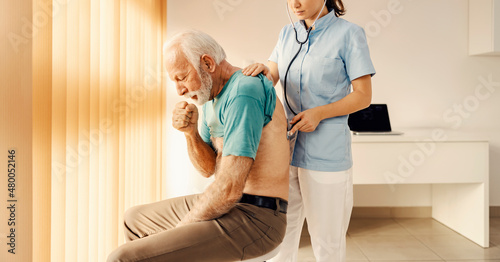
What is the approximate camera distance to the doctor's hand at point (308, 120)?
4.62 feet

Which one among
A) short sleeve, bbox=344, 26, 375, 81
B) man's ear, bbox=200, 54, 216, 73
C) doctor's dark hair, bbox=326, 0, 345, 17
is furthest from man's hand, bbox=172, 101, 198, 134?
doctor's dark hair, bbox=326, 0, 345, 17

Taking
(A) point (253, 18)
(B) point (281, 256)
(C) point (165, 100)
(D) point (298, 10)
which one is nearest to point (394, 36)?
(A) point (253, 18)

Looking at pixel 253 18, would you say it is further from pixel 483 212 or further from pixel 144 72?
pixel 483 212

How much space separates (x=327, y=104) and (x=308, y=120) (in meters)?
0.13

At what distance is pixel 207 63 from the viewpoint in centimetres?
130

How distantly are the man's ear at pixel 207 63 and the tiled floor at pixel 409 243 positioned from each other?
167cm

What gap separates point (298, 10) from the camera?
153 centimetres

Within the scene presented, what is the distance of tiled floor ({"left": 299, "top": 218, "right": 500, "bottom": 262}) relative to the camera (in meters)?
2.60

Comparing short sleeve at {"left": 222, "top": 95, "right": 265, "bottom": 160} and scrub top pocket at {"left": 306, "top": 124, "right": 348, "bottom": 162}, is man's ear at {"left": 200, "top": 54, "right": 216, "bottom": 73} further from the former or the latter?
scrub top pocket at {"left": 306, "top": 124, "right": 348, "bottom": 162}

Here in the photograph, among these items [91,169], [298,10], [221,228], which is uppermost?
[298,10]

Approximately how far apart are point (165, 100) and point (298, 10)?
1.88 meters

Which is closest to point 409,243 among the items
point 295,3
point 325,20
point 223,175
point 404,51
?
point 404,51

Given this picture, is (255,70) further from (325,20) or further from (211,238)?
(211,238)

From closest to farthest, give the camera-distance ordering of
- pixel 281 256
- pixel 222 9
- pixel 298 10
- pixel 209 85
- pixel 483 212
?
pixel 209 85, pixel 298 10, pixel 281 256, pixel 483 212, pixel 222 9
